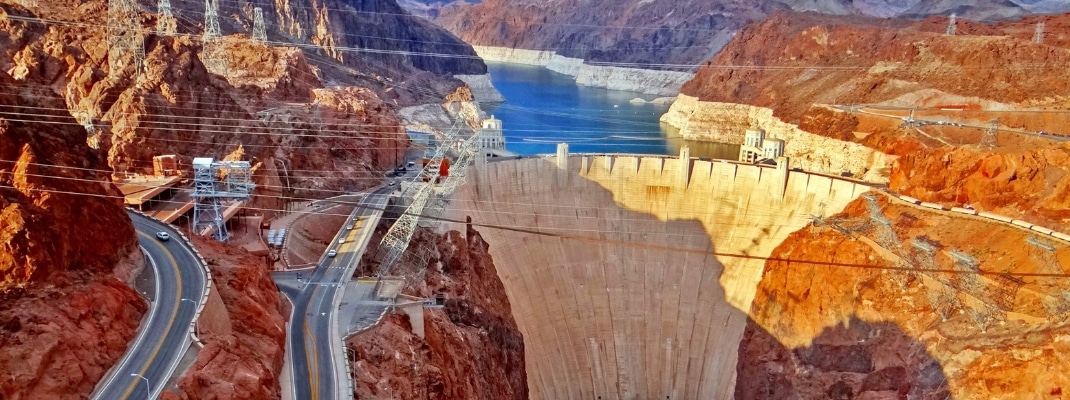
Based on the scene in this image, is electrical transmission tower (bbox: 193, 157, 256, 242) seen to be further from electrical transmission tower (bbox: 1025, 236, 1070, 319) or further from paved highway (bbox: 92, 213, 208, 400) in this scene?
electrical transmission tower (bbox: 1025, 236, 1070, 319)

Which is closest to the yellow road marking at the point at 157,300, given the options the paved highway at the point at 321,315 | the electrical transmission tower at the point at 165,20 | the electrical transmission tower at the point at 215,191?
the paved highway at the point at 321,315

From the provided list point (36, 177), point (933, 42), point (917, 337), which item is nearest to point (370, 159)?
point (36, 177)

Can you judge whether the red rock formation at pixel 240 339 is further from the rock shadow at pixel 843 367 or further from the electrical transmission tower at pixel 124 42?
the rock shadow at pixel 843 367

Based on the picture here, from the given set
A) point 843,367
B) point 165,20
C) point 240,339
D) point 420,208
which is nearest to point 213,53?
point 165,20

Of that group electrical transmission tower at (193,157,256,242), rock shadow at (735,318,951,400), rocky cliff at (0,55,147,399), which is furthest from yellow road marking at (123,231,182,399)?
rock shadow at (735,318,951,400)

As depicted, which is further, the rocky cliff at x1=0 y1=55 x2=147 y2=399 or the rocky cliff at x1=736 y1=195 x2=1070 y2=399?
the rocky cliff at x1=736 y1=195 x2=1070 y2=399

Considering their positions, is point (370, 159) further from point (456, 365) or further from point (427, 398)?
point (427, 398)
